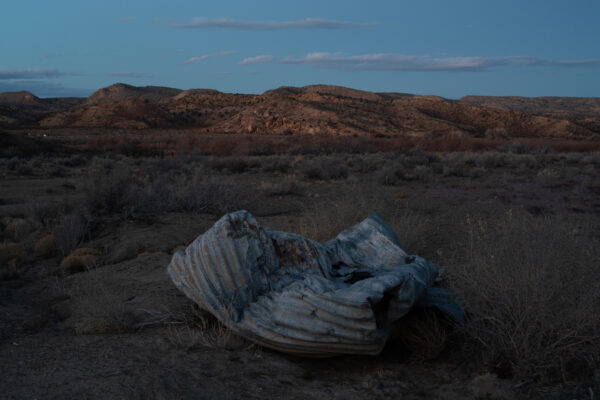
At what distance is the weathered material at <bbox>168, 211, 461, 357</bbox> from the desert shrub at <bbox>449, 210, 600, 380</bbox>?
298mm

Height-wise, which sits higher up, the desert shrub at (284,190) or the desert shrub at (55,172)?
the desert shrub at (284,190)

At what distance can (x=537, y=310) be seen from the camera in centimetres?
347

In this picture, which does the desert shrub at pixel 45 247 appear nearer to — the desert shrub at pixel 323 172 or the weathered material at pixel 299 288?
the weathered material at pixel 299 288

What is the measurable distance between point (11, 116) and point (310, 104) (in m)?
37.2

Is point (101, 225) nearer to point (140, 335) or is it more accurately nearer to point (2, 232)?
point (2, 232)

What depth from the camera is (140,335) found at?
159 inches

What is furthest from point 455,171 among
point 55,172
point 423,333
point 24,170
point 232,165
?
point 24,170

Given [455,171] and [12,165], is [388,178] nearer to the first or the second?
[455,171]

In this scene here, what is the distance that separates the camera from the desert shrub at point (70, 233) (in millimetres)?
7156

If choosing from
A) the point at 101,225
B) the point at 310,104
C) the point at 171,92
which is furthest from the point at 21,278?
the point at 171,92

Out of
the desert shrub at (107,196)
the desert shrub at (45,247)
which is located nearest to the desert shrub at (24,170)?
the desert shrub at (107,196)

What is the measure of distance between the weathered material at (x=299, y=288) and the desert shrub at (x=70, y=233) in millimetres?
3518

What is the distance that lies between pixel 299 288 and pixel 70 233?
496 centimetres

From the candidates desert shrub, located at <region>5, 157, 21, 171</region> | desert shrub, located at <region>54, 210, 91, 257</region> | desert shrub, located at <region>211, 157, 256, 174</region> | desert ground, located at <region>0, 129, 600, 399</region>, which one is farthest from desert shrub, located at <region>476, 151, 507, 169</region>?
desert shrub, located at <region>5, 157, 21, 171</region>
